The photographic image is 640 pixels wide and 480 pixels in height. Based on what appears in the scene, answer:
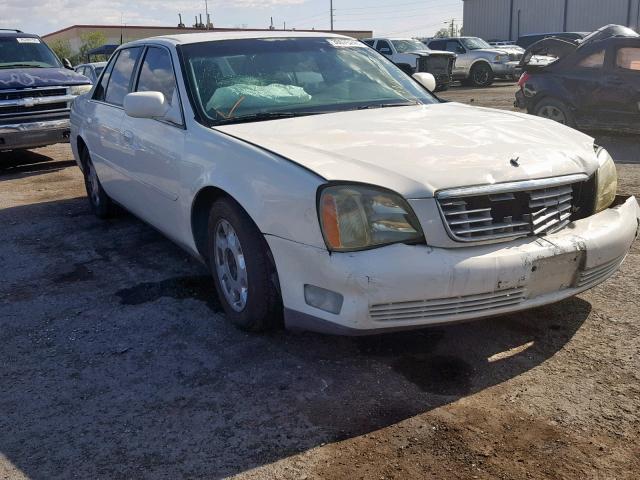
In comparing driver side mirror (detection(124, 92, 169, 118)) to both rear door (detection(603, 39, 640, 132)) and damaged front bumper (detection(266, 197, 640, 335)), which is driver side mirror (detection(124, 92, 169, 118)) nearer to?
damaged front bumper (detection(266, 197, 640, 335))

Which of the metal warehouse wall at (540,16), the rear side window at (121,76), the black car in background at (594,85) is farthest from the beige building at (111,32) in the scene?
the rear side window at (121,76)

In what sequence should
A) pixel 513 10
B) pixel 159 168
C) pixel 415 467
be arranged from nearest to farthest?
pixel 415 467 → pixel 159 168 → pixel 513 10

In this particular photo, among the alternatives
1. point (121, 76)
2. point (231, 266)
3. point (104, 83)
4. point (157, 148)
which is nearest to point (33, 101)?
point (104, 83)

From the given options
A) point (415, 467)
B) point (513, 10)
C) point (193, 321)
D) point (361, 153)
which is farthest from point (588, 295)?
point (513, 10)

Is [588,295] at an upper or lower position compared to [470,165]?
lower

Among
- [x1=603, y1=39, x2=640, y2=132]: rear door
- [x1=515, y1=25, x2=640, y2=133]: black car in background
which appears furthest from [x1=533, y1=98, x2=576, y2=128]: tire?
[x1=603, y1=39, x2=640, y2=132]: rear door

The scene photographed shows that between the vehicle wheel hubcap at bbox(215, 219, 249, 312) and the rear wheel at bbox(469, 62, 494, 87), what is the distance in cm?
2095

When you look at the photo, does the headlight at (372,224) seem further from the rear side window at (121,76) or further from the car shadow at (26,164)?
the car shadow at (26,164)

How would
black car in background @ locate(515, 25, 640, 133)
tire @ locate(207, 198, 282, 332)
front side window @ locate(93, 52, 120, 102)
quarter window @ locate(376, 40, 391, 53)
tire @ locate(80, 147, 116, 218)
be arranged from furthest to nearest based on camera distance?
quarter window @ locate(376, 40, 391, 53) → black car in background @ locate(515, 25, 640, 133) → tire @ locate(80, 147, 116, 218) → front side window @ locate(93, 52, 120, 102) → tire @ locate(207, 198, 282, 332)

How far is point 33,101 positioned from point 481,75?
17.1 meters

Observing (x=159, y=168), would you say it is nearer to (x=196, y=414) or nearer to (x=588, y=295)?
(x=196, y=414)

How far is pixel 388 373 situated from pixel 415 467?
0.74 metres

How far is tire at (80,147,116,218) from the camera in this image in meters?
6.20

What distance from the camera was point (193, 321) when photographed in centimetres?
398
